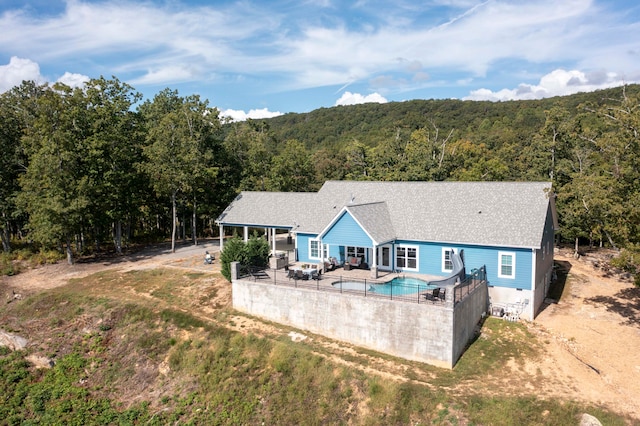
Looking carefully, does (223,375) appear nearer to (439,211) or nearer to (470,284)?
(470,284)

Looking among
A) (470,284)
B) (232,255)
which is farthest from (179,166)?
(470,284)

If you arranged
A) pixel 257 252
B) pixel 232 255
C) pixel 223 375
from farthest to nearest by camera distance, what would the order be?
pixel 257 252, pixel 232 255, pixel 223 375

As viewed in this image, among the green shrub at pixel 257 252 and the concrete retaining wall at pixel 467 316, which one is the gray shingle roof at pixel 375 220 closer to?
the concrete retaining wall at pixel 467 316

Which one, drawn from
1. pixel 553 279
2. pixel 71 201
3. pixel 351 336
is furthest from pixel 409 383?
pixel 71 201

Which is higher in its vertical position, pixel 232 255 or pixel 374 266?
pixel 232 255

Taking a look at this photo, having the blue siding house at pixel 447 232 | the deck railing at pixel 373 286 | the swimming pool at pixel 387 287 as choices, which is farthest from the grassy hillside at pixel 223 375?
the blue siding house at pixel 447 232

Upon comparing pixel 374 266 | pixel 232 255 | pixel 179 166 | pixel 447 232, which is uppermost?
pixel 179 166

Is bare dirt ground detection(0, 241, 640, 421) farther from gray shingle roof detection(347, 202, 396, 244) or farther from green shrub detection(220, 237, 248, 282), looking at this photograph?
gray shingle roof detection(347, 202, 396, 244)
